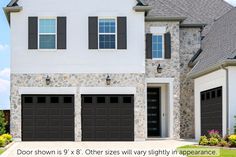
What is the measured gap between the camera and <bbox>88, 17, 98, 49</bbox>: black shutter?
28.0m

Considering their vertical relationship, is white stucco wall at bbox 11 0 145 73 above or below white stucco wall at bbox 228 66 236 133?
above

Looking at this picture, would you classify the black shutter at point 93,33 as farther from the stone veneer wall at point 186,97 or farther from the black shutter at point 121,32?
the stone veneer wall at point 186,97

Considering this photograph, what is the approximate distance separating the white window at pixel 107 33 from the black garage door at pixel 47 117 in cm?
321

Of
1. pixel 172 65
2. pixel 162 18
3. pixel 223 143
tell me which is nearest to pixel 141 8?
pixel 162 18

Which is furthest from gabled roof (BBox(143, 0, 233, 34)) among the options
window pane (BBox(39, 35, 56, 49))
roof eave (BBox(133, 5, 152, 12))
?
window pane (BBox(39, 35, 56, 49))

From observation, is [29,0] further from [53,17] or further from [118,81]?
[118,81]

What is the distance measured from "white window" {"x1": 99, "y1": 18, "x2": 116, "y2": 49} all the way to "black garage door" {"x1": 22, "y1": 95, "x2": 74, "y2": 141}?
10.5ft

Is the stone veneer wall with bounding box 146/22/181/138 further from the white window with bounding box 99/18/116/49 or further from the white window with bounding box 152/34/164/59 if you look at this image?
the white window with bounding box 99/18/116/49

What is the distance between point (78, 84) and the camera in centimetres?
2809

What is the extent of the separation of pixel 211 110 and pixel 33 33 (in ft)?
32.0

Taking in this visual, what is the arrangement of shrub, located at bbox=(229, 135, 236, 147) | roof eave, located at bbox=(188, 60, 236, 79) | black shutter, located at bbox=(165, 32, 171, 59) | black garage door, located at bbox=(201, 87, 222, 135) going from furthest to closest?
black shutter, located at bbox=(165, 32, 171, 59)
black garage door, located at bbox=(201, 87, 222, 135)
roof eave, located at bbox=(188, 60, 236, 79)
shrub, located at bbox=(229, 135, 236, 147)

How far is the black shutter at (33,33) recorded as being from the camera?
27812 millimetres

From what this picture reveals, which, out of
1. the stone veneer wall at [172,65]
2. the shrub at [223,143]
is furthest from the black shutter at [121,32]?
the shrub at [223,143]

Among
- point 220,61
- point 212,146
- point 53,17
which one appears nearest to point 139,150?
point 212,146
